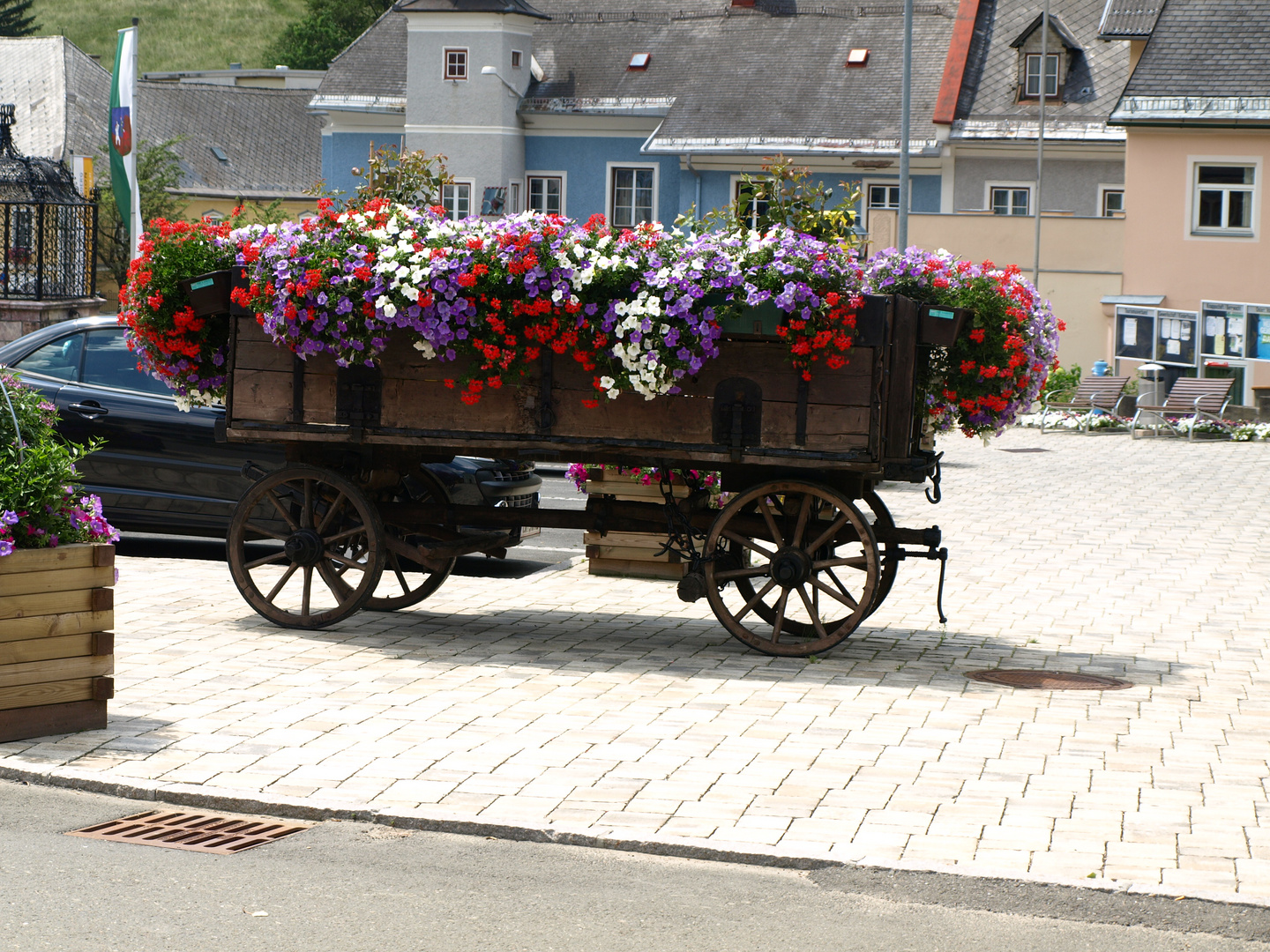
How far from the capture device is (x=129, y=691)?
7246 mm

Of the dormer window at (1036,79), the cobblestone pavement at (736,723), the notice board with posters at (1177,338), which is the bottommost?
the cobblestone pavement at (736,723)

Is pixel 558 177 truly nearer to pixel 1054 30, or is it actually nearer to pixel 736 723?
pixel 1054 30

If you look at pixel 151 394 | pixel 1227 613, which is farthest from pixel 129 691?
pixel 1227 613

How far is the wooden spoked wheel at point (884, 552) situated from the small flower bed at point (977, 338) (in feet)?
1.73

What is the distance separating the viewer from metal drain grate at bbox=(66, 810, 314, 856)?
5258 millimetres

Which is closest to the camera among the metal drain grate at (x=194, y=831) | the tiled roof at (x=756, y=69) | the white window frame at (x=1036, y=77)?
the metal drain grate at (x=194, y=831)

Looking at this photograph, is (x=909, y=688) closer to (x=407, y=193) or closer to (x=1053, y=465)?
(x=407, y=193)

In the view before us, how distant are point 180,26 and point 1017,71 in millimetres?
82921

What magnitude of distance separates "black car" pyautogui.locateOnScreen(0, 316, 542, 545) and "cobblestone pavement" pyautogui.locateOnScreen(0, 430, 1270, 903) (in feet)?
1.31

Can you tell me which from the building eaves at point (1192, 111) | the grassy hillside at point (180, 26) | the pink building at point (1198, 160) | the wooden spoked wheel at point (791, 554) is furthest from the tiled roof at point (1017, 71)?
the grassy hillside at point (180, 26)

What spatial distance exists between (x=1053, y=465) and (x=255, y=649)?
14276 millimetres

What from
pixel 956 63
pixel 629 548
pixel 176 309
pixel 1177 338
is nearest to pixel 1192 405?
pixel 1177 338

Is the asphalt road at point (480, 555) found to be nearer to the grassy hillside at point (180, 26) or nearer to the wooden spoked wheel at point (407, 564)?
the wooden spoked wheel at point (407, 564)

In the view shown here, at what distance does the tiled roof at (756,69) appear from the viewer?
42.7 m
